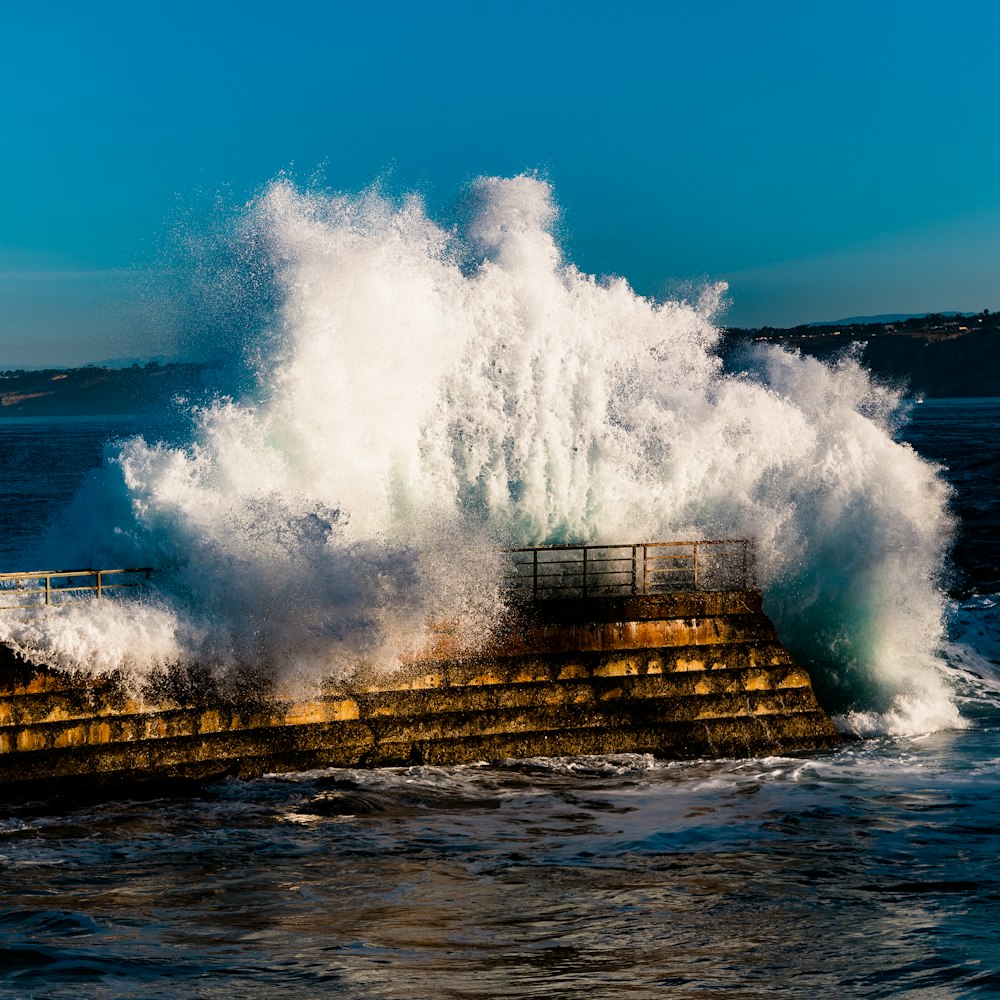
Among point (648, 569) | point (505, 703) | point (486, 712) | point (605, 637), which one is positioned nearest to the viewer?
point (486, 712)

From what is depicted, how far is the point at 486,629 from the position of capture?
53.6 feet

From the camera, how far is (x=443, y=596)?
16.5 meters

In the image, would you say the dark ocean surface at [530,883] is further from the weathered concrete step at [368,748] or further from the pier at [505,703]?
the pier at [505,703]

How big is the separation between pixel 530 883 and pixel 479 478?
28.5ft

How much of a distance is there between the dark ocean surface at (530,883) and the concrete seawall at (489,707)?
1.14 ft

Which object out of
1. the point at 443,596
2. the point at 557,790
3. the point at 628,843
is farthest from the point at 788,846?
the point at 443,596

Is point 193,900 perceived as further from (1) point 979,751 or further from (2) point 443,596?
(1) point 979,751

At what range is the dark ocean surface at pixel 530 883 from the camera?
9766mm

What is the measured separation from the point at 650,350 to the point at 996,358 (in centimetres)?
17438

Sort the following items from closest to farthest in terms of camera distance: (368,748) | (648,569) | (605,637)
Answer: (368,748) < (605,637) < (648,569)

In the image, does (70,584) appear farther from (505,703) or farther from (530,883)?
(530,883)

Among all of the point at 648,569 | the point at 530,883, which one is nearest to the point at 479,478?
the point at 648,569

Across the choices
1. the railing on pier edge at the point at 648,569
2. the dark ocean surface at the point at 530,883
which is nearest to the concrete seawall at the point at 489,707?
the dark ocean surface at the point at 530,883

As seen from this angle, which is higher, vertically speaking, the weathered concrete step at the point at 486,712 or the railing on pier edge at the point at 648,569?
the railing on pier edge at the point at 648,569
